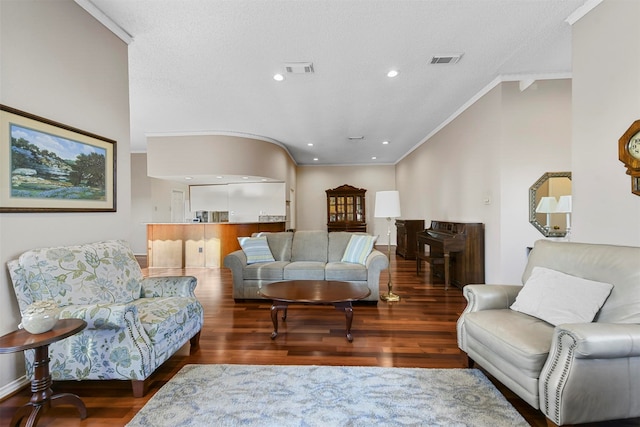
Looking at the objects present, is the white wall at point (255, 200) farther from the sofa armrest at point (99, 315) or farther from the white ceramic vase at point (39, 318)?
the white ceramic vase at point (39, 318)

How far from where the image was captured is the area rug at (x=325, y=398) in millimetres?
1624

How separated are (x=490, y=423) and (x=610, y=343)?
0.73 m

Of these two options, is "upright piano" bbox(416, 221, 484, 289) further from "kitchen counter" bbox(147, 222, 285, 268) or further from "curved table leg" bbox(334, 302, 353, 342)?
"kitchen counter" bbox(147, 222, 285, 268)

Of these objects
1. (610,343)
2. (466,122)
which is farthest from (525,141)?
(610,343)

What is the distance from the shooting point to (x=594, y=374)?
1380 mm

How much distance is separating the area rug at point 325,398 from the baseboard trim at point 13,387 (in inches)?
35.1

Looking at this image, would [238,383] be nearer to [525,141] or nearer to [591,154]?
[591,154]

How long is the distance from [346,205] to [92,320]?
26.3 ft

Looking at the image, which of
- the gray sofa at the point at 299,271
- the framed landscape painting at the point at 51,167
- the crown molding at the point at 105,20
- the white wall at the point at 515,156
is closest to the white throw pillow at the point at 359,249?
the gray sofa at the point at 299,271

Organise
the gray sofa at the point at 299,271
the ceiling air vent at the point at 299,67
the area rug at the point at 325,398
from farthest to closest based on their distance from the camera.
Answer: the gray sofa at the point at 299,271 → the ceiling air vent at the point at 299,67 → the area rug at the point at 325,398

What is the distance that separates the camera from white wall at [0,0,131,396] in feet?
5.96

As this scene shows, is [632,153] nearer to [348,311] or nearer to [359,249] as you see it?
[348,311]

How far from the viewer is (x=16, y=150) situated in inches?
72.8

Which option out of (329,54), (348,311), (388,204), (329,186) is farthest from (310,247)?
(329,186)
